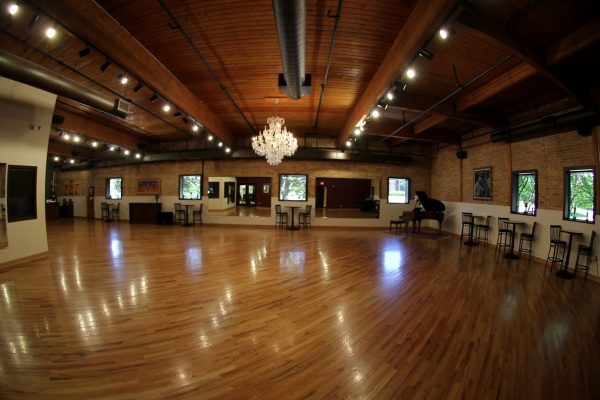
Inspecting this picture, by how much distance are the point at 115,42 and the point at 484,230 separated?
10189mm

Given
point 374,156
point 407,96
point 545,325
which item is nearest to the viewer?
point 545,325

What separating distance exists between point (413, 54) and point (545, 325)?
3837 millimetres

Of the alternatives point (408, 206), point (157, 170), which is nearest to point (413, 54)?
point (408, 206)

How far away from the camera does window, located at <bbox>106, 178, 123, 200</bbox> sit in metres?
12.3

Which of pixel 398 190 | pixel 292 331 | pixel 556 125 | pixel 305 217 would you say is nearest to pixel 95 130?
pixel 305 217

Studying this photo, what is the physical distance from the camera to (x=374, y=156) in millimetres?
9969

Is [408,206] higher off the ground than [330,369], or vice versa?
[408,206]

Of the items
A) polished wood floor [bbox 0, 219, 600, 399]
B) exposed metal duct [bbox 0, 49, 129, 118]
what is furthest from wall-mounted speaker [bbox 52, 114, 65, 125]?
polished wood floor [bbox 0, 219, 600, 399]

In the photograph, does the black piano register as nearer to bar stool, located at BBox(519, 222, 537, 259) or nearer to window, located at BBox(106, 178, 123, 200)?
bar stool, located at BBox(519, 222, 537, 259)

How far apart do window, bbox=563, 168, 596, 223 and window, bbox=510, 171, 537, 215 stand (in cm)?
69

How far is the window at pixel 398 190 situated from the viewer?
10.6 m

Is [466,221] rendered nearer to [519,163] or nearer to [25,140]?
[519,163]

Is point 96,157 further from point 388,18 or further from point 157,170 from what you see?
point 388,18

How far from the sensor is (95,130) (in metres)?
8.20
